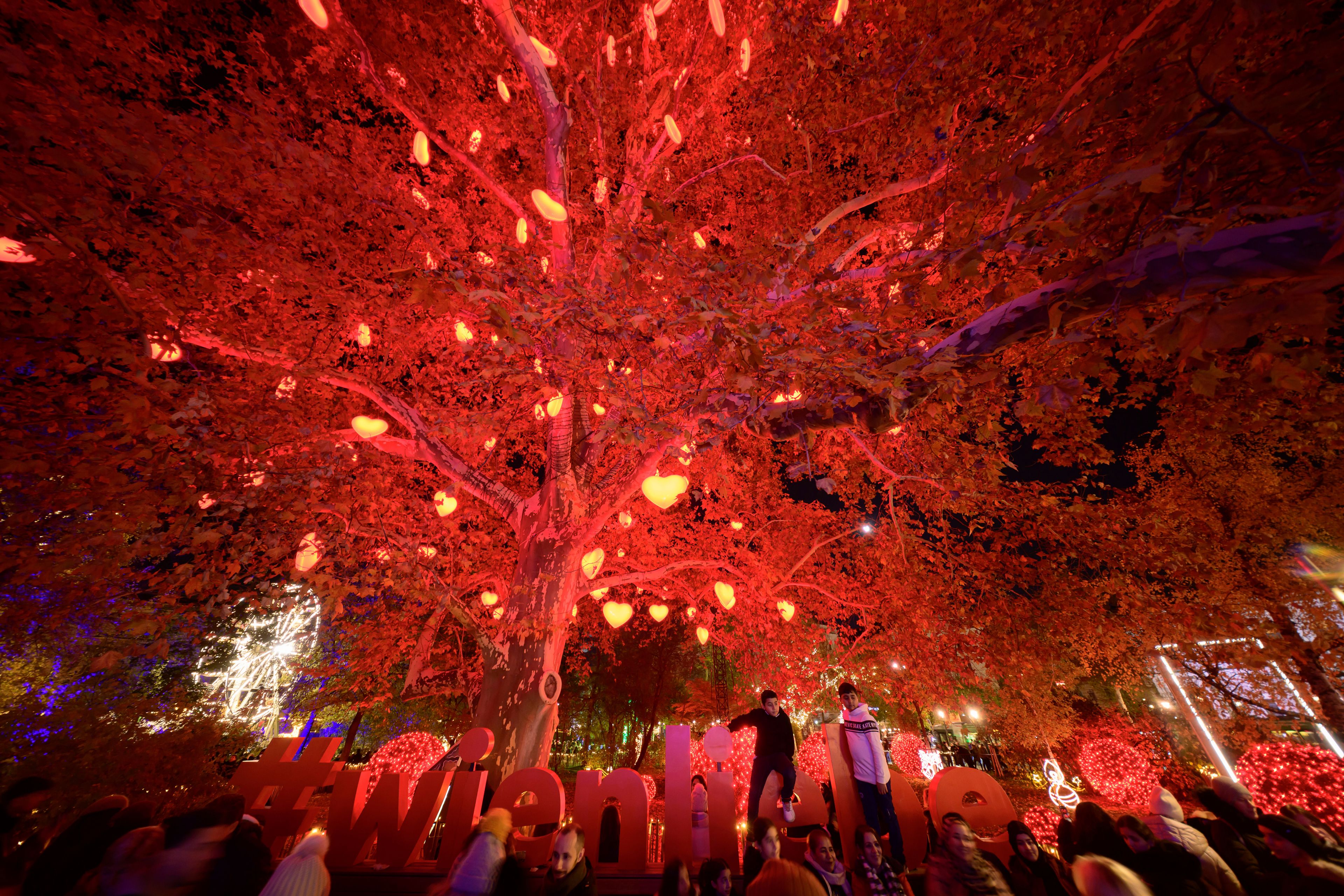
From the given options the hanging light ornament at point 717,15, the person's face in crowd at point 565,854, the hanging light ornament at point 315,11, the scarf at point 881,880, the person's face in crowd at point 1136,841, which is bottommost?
the scarf at point 881,880

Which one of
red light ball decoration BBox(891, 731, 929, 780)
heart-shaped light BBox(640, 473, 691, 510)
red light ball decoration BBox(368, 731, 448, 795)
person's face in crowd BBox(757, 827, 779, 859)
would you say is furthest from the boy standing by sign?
red light ball decoration BBox(891, 731, 929, 780)

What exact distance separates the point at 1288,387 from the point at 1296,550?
16.6 metres

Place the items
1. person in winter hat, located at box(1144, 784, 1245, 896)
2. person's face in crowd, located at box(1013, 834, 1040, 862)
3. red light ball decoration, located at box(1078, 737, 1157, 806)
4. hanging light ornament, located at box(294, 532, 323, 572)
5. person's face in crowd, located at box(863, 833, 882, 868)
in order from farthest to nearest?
red light ball decoration, located at box(1078, 737, 1157, 806), hanging light ornament, located at box(294, 532, 323, 572), person's face in crowd, located at box(863, 833, 882, 868), person's face in crowd, located at box(1013, 834, 1040, 862), person in winter hat, located at box(1144, 784, 1245, 896)

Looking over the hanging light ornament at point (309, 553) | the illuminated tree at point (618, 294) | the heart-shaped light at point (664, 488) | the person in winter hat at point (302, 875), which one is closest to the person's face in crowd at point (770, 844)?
the heart-shaped light at point (664, 488)

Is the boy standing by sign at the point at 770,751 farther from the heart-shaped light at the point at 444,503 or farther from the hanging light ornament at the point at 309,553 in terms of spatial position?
the hanging light ornament at the point at 309,553

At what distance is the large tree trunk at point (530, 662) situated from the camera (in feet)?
18.7

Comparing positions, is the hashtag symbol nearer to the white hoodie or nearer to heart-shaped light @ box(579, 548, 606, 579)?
heart-shaped light @ box(579, 548, 606, 579)

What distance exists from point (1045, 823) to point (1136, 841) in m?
5.21

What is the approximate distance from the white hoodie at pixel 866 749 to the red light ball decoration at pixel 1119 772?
1206 cm

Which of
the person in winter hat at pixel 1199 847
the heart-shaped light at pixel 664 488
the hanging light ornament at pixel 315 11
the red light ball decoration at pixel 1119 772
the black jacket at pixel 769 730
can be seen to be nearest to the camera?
the person in winter hat at pixel 1199 847

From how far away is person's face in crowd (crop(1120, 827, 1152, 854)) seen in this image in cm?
365

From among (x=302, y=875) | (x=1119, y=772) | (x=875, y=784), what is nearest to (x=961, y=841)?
(x=875, y=784)

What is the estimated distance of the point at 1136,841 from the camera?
366 centimetres

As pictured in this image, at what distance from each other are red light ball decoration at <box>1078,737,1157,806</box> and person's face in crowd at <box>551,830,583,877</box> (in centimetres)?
1507
